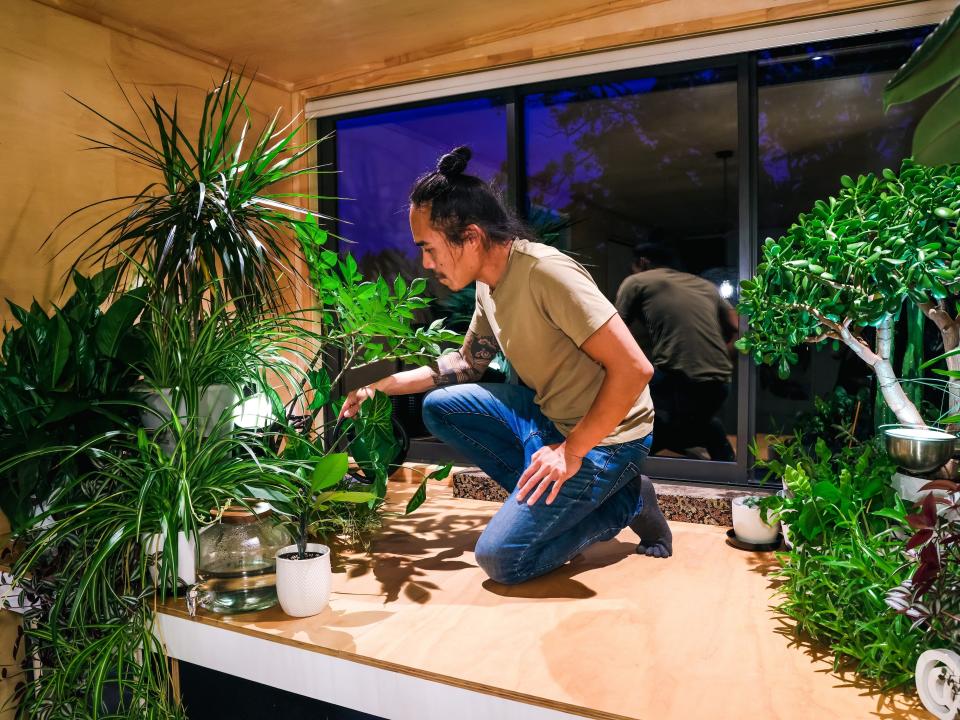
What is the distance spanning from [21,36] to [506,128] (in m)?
1.76

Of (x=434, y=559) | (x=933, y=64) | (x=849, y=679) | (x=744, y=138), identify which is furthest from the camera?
Result: (x=744, y=138)

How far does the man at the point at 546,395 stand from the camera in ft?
5.41

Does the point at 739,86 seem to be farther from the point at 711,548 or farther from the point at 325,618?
the point at 325,618

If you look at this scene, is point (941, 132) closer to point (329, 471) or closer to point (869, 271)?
point (869, 271)

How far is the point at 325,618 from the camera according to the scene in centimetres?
158

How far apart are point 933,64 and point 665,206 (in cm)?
161

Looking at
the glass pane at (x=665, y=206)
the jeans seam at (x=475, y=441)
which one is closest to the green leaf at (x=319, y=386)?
the jeans seam at (x=475, y=441)

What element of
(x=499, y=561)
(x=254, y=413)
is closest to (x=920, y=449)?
(x=499, y=561)

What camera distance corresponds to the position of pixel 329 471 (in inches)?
61.9

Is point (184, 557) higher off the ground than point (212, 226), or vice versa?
point (212, 226)

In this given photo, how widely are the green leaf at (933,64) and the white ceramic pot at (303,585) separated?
155cm

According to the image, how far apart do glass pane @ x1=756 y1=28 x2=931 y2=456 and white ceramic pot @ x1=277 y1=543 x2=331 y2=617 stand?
5.43 ft

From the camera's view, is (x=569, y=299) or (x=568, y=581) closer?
(x=569, y=299)

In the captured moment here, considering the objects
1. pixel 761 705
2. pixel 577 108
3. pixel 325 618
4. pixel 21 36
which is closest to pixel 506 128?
pixel 577 108
